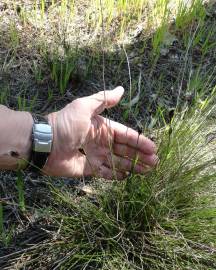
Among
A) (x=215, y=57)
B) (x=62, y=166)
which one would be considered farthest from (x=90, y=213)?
(x=215, y=57)

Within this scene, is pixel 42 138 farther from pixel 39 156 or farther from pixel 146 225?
pixel 146 225

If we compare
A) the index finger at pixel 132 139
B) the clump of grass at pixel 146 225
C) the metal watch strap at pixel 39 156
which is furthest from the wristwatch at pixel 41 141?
the index finger at pixel 132 139

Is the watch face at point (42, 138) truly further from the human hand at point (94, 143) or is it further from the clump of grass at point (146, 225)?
the clump of grass at point (146, 225)

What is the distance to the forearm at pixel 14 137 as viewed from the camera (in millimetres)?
1859

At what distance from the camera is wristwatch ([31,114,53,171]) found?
1915 millimetres

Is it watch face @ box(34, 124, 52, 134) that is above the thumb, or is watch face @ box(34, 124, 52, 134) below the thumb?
below

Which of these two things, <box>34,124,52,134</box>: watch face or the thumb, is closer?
<box>34,124,52,134</box>: watch face

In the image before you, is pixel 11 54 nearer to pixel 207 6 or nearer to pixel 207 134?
pixel 207 134

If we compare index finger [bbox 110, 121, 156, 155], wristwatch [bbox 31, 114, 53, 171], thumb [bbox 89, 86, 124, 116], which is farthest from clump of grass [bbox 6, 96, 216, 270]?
thumb [bbox 89, 86, 124, 116]

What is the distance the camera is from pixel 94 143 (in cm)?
217

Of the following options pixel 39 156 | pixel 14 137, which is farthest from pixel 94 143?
pixel 14 137

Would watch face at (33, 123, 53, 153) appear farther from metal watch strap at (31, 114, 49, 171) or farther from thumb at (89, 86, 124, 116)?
thumb at (89, 86, 124, 116)

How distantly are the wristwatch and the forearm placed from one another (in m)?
0.02

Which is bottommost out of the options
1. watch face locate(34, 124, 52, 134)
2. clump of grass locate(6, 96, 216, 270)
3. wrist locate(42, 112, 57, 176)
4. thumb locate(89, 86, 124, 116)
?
clump of grass locate(6, 96, 216, 270)
